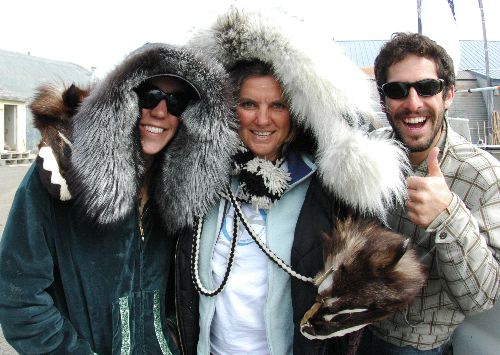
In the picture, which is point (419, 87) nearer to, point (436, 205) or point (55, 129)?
point (436, 205)

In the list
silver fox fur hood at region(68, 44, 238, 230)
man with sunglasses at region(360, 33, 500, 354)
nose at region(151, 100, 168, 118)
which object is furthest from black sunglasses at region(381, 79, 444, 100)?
nose at region(151, 100, 168, 118)

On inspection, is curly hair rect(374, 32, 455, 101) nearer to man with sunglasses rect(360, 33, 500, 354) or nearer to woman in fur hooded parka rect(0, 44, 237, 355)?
man with sunglasses rect(360, 33, 500, 354)

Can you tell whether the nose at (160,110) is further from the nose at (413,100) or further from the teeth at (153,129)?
the nose at (413,100)

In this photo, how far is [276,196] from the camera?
2002mm

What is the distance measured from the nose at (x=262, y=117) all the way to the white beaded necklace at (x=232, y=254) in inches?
14.0

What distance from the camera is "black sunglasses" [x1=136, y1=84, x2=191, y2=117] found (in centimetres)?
195

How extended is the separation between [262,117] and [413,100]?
2.27 feet

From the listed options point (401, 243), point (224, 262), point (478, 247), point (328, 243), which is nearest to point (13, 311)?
point (224, 262)

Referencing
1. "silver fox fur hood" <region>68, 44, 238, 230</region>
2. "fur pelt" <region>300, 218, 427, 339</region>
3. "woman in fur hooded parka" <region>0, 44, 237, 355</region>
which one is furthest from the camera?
"silver fox fur hood" <region>68, 44, 238, 230</region>

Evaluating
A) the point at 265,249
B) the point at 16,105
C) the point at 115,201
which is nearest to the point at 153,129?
the point at 115,201

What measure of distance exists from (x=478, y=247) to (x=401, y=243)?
0.30m

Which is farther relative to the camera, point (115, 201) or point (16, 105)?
point (16, 105)

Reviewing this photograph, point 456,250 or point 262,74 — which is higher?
point 262,74

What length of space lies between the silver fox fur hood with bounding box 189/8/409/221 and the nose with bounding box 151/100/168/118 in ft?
1.10
